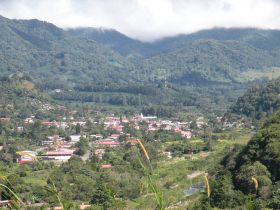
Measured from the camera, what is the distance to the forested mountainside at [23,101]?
3514 inches

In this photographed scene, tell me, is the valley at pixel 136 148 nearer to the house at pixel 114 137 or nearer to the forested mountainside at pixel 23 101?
the forested mountainside at pixel 23 101

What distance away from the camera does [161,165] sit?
45406mm

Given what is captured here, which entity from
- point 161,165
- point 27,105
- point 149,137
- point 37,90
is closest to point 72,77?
point 37,90

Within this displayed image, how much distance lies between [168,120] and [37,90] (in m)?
27.6

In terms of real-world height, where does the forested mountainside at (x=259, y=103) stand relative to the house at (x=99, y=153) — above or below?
above

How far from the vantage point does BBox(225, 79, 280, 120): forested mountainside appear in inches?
3012

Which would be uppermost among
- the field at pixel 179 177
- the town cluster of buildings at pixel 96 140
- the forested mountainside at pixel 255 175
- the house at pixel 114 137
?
the forested mountainside at pixel 255 175

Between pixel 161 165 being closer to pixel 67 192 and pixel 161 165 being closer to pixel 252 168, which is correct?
pixel 67 192

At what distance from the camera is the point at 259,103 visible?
263 ft

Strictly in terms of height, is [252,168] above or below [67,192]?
above

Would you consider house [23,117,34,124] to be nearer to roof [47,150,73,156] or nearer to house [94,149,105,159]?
roof [47,150,73,156]

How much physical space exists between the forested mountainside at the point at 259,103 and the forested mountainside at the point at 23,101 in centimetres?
3148

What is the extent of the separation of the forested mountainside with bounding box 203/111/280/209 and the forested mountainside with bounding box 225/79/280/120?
44425mm

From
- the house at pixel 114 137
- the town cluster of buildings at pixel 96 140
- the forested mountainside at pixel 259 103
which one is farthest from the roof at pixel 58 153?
the forested mountainside at pixel 259 103
